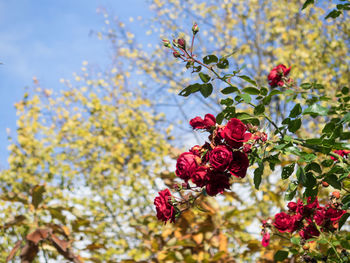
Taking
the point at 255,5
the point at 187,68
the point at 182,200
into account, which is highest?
the point at 255,5

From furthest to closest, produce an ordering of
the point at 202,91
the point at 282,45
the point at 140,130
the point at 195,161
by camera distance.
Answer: the point at 282,45
the point at 140,130
the point at 202,91
the point at 195,161

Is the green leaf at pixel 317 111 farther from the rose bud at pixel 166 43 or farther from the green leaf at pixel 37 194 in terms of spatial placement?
the green leaf at pixel 37 194

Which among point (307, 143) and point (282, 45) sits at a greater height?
point (282, 45)

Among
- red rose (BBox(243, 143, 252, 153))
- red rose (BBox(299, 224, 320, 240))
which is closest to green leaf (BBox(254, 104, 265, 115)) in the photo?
red rose (BBox(243, 143, 252, 153))

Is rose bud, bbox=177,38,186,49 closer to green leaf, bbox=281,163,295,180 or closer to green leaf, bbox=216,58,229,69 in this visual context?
green leaf, bbox=216,58,229,69

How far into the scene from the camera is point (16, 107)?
6.07 m

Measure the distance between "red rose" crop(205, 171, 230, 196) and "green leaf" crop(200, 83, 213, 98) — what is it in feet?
0.96

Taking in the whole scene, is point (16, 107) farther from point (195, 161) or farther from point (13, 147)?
point (195, 161)

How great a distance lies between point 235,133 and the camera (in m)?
1.06

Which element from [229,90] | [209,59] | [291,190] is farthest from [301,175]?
[209,59]

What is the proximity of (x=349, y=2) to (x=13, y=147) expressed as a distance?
18.5 ft

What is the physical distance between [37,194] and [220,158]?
1.65 meters

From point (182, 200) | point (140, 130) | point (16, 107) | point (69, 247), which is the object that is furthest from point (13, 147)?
point (182, 200)

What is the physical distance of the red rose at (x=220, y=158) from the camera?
104 cm
